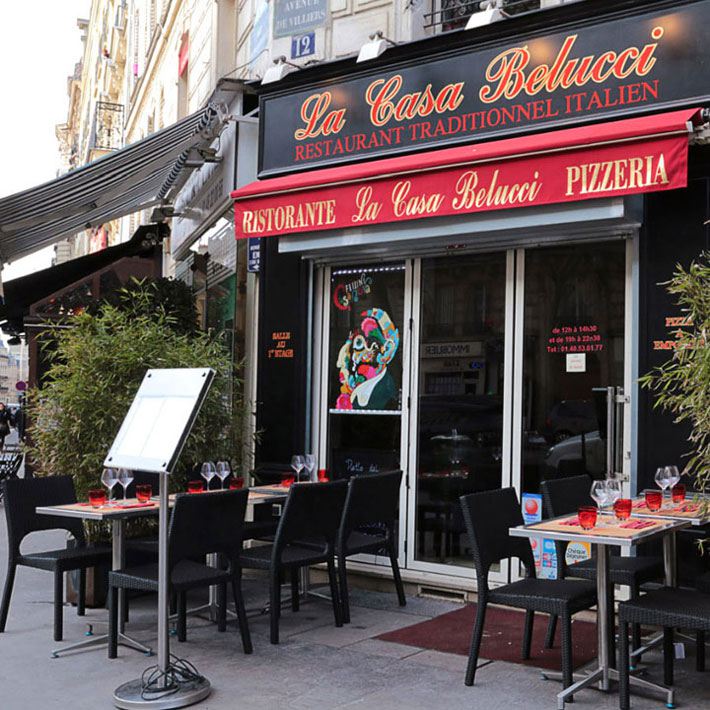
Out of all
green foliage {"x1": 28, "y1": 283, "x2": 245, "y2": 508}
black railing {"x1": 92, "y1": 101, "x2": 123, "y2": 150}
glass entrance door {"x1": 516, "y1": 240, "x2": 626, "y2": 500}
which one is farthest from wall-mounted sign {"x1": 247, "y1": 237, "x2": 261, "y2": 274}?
black railing {"x1": 92, "y1": 101, "x2": 123, "y2": 150}

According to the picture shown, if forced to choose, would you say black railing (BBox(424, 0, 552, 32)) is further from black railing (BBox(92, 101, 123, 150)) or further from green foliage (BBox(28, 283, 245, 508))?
black railing (BBox(92, 101, 123, 150))

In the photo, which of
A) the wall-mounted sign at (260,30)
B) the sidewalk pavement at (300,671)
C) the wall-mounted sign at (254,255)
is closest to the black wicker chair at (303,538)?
the sidewalk pavement at (300,671)

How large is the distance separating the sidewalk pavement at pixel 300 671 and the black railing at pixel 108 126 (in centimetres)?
2502

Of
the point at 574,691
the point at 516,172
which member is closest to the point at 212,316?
the point at 516,172

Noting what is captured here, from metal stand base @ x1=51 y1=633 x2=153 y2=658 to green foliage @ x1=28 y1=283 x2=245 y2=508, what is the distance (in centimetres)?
178

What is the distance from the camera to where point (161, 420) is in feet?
16.0

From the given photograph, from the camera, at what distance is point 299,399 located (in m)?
8.30

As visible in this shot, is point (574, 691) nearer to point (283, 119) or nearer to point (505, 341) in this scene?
point (505, 341)

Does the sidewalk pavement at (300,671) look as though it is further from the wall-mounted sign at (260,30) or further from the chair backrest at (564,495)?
the wall-mounted sign at (260,30)

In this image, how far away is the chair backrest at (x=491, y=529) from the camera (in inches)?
199

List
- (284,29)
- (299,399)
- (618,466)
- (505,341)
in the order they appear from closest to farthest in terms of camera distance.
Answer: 1. (618,466)
2. (505,341)
3. (299,399)
4. (284,29)

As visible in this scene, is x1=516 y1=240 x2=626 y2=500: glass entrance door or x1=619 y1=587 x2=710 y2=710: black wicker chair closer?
x1=619 y1=587 x2=710 y2=710: black wicker chair

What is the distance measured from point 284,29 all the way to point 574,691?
6722 mm

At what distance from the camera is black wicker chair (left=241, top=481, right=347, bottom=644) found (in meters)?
6.06
